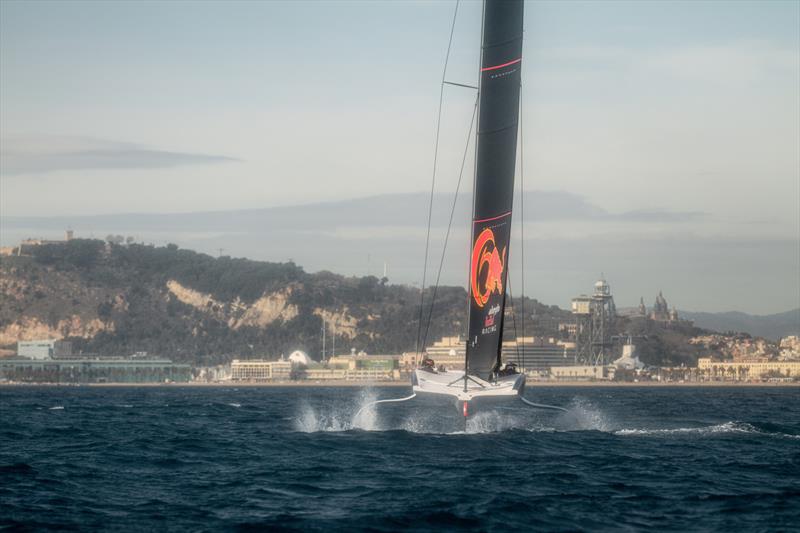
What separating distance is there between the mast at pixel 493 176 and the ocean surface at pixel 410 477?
3.16m

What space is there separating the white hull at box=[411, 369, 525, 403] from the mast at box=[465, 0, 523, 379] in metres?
0.51

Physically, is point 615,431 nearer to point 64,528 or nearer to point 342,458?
point 342,458

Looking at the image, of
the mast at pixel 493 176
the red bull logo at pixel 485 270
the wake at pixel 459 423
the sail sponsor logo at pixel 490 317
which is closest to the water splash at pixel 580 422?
the wake at pixel 459 423

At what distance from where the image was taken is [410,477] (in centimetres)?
2666

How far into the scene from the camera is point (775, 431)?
41.9 m

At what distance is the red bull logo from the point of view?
113 feet

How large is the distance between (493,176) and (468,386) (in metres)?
5.71

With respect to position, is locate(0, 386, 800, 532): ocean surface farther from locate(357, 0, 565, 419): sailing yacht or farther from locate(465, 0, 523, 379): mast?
locate(465, 0, 523, 379): mast

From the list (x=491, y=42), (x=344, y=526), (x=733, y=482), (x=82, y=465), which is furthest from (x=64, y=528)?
(x=491, y=42)

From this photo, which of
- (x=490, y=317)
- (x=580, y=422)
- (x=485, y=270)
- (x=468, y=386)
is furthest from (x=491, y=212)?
(x=580, y=422)

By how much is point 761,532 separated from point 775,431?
74.8ft

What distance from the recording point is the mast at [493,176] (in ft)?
111

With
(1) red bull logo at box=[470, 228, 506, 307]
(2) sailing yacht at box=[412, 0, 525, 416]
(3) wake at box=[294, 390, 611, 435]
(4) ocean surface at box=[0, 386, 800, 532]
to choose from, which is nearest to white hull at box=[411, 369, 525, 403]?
(2) sailing yacht at box=[412, 0, 525, 416]

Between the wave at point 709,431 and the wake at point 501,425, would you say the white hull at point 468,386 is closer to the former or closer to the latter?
the wake at point 501,425
